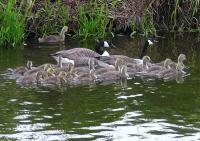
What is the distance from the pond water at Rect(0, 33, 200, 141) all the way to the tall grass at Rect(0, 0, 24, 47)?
316 centimetres

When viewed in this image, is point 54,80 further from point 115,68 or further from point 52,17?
point 52,17

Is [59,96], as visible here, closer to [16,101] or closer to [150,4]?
[16,101]

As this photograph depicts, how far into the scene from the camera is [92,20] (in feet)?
62.4

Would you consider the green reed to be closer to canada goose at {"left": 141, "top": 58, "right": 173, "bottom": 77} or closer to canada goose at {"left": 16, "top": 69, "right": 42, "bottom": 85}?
canada goose at {"left": 141, "top": 58, "right": 173, "bottom": 77}

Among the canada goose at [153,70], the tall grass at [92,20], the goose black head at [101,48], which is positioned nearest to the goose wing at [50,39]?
the tall grass at [92,20]

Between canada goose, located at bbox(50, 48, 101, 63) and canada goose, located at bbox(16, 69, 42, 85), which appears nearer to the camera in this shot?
canada goose, located at bbox(16, 69, 42, 85)

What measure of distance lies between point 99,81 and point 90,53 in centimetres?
242

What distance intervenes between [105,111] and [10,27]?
7335 millimetres

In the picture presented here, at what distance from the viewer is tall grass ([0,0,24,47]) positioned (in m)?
17.9

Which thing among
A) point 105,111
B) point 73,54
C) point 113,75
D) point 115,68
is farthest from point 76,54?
point 105,111

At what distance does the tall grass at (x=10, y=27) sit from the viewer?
1788 cm

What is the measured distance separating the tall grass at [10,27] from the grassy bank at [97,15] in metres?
0.04

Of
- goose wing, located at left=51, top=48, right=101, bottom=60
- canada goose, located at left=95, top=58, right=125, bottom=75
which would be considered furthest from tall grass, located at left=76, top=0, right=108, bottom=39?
canada goose, located at left=95, top=58, right=125, bottom=75

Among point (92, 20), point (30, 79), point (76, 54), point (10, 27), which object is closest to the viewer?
point (30, 79)
